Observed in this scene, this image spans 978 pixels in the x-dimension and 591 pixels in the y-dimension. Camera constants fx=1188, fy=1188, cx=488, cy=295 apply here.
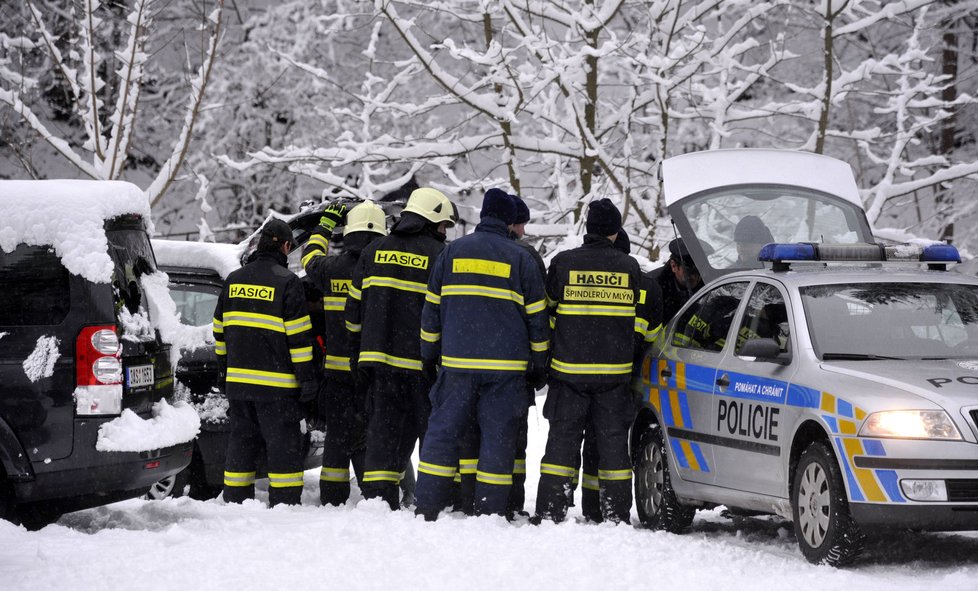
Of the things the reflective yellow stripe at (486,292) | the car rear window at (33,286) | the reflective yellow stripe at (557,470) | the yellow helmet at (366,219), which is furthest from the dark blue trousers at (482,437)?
the car rear window at (33,286)

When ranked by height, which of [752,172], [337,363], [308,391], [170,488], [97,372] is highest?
[752,172]

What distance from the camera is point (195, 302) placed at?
862 cm

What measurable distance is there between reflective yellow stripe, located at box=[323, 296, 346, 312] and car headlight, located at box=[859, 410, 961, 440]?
3.71 metres

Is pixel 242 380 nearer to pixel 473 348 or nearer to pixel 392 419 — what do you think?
pixel 392 419

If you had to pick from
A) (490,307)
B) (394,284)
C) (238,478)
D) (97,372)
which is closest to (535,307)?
(490,307)

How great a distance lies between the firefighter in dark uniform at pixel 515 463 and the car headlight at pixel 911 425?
220 centimetres

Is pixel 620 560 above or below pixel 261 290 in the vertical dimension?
below

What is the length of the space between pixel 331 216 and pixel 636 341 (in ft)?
7.48

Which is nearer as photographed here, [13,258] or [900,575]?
[900,575]

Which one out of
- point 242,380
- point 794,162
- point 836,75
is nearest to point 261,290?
point 242,380

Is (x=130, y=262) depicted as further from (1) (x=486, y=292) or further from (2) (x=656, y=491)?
(2) (x=656, y=491)

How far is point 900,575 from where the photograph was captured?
529 cm

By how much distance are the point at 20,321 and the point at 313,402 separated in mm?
2368

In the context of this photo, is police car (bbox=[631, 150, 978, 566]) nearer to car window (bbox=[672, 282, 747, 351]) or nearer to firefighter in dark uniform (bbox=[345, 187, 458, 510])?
car window (bbox=[672, 282, 747, 351])
